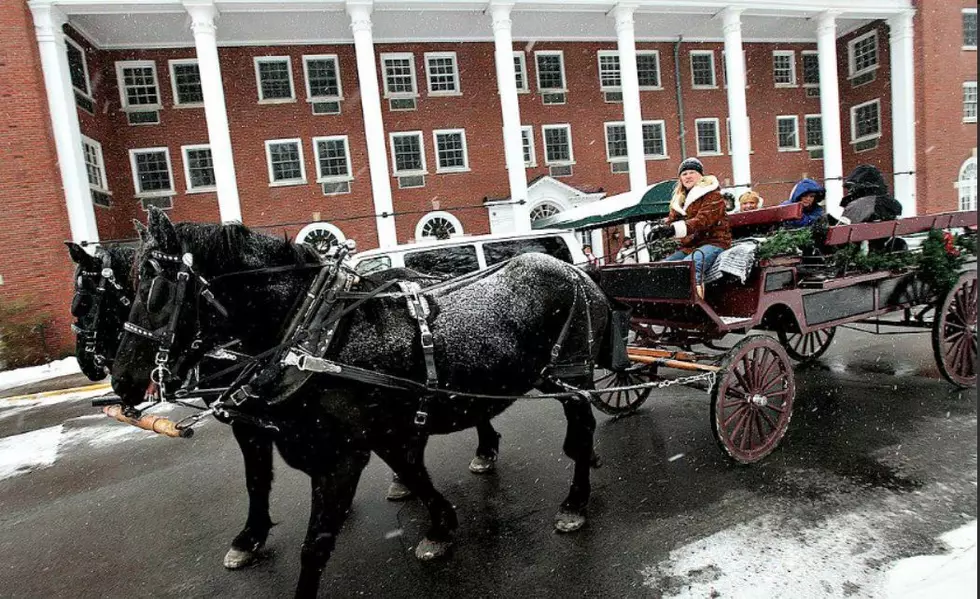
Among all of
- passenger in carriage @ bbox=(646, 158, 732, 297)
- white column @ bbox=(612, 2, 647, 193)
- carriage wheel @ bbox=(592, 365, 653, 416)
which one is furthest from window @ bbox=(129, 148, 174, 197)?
passenger in carriage @ bbox=(646, 158, 732, 297)

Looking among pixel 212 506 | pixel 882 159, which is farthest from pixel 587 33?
pixel 212 506

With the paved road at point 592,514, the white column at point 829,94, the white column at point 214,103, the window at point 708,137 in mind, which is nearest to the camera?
the paved road at point 592,514

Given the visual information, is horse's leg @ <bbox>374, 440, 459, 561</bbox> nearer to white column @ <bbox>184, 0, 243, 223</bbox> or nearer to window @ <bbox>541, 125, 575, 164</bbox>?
white column @ <bbox>184, 0, 243, 223</bbox>

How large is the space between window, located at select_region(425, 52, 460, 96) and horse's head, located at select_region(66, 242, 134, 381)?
19.0 metres

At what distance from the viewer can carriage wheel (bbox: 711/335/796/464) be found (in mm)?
3857

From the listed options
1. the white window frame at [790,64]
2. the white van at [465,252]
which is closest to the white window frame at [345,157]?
the white van at [465,252]

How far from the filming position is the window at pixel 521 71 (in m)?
21.4

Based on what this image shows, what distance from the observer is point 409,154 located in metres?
20.8

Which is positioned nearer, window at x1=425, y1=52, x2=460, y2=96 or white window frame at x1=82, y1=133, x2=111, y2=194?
white window frame at x1=82, y1=133, x2=111, y2=194

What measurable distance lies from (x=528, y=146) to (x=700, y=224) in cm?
1814

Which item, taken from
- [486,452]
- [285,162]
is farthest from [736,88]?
[486,452]

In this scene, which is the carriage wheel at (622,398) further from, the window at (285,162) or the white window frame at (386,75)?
the white window frame at (386,75)

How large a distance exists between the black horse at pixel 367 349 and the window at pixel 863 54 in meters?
28.6

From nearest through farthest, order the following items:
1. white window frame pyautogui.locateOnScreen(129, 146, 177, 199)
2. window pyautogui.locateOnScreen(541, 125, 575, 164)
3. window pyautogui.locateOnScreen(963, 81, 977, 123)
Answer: white window frame pyautogui.locateOnScreen(129, 146, 177, 199) → window pyautogui.locateOnScreen(541, 125, 575, 164) → window pyautogui.locateOnScreen(963, 81, 977, 123)
